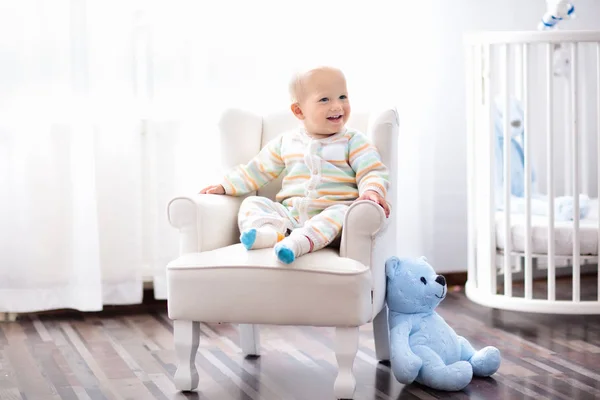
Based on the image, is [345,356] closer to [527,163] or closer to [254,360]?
[254,360]

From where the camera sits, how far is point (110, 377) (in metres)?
2.52

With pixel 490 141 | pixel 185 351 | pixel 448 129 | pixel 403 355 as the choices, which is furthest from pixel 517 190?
pixel 185 351

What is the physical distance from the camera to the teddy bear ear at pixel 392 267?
252 cm

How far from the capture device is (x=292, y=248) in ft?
7.35

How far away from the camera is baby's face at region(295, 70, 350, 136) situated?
2.54 meters

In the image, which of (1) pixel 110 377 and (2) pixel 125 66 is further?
(2) pixel 125 66

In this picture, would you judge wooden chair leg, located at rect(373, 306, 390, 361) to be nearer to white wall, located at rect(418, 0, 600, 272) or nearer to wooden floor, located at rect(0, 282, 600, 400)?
wooden floor, located at rect(0, 282, 600, 400)

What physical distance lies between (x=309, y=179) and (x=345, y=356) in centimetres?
57

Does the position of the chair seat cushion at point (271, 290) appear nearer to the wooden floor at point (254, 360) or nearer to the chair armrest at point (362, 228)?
the chair armrest at point (362, 228)

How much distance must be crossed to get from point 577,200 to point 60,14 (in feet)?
6.29

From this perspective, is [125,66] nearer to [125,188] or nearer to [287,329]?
[125,188]

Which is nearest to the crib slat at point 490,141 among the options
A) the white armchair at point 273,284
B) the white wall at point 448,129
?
the white wall at point 448,129

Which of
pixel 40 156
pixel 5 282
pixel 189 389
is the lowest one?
pixel 189 389

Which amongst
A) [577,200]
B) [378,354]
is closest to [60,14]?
[378,354]
